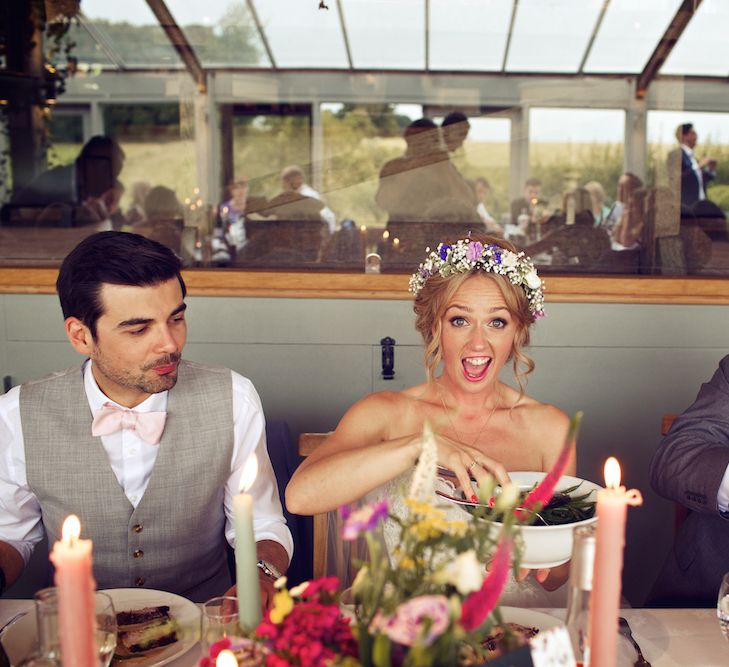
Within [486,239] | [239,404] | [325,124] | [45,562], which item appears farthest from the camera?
[325,124]

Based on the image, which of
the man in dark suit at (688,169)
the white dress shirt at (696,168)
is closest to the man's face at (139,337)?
the man in dark suit at (688,169)

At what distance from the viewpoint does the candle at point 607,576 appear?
813 millimetres

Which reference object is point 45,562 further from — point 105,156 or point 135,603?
point 105,156

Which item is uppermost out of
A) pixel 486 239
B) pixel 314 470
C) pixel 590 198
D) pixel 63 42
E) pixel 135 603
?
pixel 63 42

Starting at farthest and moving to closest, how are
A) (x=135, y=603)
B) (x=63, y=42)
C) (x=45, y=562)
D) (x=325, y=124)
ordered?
(x=325, y=124), (x=63, y=42), (x=45, y=562), (x=135, y=603)

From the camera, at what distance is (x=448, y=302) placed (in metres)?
2.02

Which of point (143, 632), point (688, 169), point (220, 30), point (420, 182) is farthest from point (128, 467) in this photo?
point (220, 30)

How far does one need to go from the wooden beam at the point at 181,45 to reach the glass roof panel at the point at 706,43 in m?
4.27

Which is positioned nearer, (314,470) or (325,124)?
(314,470)

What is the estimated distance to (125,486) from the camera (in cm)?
185

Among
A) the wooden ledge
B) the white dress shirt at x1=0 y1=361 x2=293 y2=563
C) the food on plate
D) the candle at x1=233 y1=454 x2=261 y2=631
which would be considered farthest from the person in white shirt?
the candle at x1=233 y1=454 x2=261 y2=631

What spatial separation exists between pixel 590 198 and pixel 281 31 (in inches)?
130

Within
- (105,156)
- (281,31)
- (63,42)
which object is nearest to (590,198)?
(281,31)

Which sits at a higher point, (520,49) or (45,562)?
(520,49)
